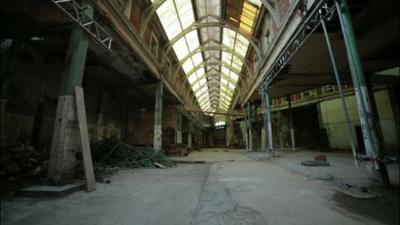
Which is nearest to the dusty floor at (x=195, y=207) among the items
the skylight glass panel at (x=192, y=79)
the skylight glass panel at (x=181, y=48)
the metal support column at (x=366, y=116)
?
the metal support column at (x=366, y=116)

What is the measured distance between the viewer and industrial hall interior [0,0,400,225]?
2668 millimetres

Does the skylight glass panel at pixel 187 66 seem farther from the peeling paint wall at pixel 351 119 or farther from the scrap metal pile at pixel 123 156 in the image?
the peeling paint wall at pixel 351 119

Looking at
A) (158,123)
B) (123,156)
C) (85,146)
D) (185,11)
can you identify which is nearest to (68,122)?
(85,146)

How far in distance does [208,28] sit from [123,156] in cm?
1148

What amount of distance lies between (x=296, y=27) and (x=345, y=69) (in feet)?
16.5

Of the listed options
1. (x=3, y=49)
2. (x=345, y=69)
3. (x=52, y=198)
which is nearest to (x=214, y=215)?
(x=52, y=198)

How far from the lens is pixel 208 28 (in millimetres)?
13891

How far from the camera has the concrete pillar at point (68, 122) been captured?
3.95m

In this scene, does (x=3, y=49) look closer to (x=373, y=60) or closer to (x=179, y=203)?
(x=179, y=203)

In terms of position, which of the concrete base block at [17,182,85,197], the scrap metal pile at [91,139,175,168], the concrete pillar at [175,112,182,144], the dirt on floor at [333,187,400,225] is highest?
the concrete pillar at [175,112,182,144]

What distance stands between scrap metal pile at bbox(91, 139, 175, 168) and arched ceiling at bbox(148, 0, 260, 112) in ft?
21.6

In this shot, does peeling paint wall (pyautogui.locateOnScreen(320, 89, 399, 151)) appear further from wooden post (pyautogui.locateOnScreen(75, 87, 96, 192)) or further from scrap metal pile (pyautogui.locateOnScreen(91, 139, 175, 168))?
wooden post (pyautogui.locateOnScreen(75, 87, 96, 192))

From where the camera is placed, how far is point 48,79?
25.2ft

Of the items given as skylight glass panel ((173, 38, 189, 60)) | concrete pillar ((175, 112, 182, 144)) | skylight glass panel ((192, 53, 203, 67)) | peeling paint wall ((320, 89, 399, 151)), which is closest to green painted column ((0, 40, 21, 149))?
skylight glass panel ((173, 38, 189, 60))
